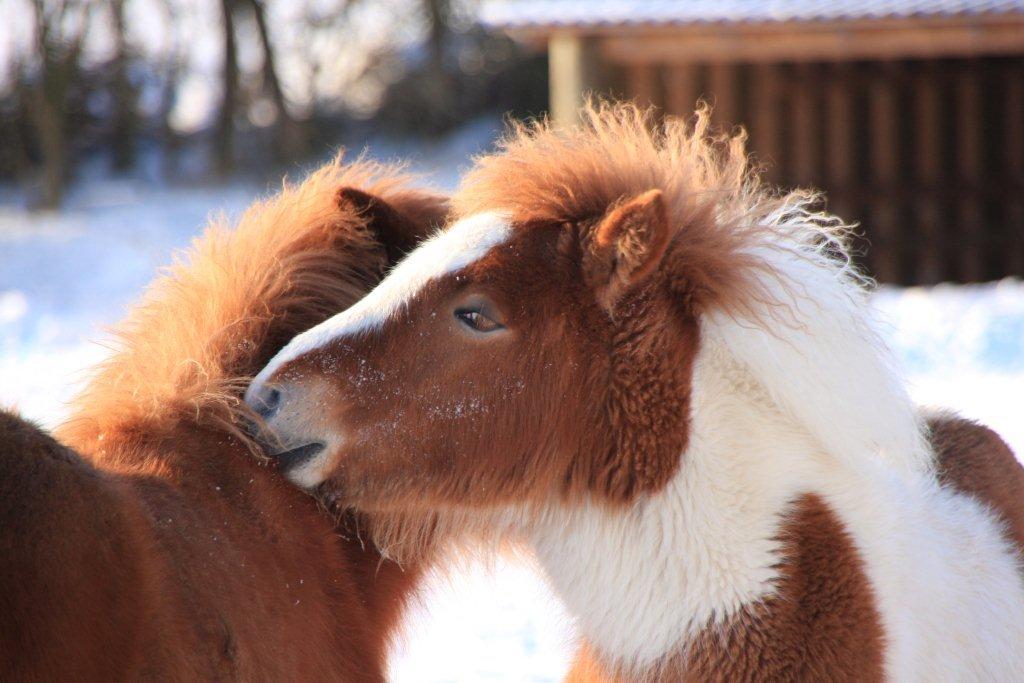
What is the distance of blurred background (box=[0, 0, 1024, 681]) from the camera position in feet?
26.5

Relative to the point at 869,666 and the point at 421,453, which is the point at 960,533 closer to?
the point at 869,666

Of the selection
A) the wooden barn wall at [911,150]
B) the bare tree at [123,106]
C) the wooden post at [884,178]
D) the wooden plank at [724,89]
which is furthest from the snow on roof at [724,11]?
the bare tree at [123,106]

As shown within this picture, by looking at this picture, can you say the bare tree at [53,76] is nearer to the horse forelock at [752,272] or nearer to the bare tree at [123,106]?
the bare tree at [123,106]

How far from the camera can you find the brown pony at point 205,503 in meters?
1.63

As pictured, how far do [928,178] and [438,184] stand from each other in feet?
28.4

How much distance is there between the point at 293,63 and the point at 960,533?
21106 millimetres

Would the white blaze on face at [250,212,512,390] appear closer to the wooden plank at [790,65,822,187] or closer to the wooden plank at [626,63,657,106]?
the wooden plank at [626,63,657,106]

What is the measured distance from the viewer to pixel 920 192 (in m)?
12.8

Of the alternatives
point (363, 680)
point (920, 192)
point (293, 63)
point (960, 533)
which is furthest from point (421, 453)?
point (293, 63)

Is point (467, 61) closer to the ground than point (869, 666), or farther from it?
closer to the ground

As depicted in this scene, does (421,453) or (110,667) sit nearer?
(110,667)

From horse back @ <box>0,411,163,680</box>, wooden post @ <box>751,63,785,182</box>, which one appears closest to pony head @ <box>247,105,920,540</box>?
horse back @ <box>0,411,163,680</box>

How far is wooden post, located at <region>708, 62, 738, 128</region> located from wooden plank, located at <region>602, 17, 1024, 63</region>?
1065 millimetres

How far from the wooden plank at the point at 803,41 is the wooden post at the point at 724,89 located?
1065mm
